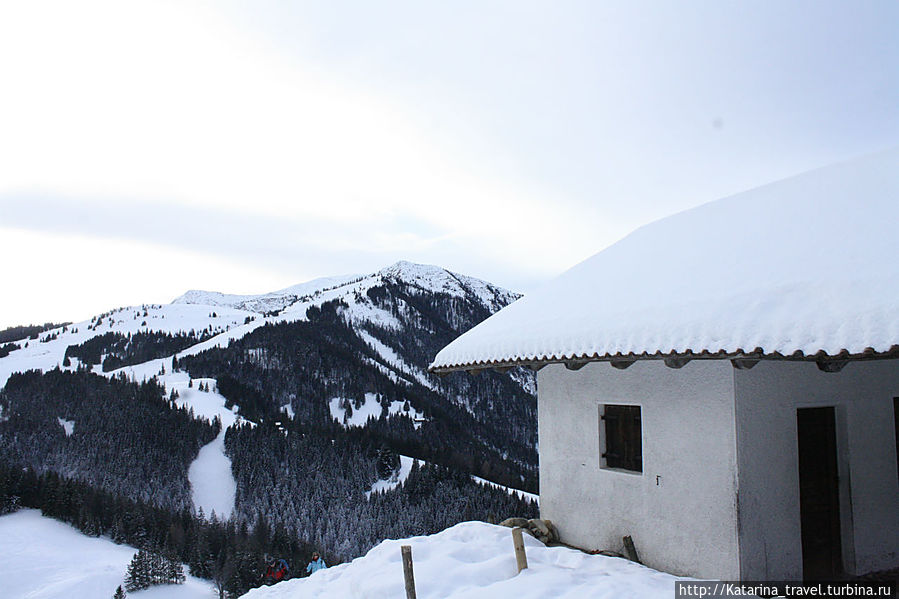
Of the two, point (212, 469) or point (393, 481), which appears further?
point (393, 481)

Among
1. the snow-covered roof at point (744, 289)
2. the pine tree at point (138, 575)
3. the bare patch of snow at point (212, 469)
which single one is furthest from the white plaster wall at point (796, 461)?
the bare patch of snow at point (212, 469)

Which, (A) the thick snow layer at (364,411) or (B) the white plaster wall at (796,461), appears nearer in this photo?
(B) the white plaster wall at (796,461)

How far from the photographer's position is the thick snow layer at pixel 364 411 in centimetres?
6203

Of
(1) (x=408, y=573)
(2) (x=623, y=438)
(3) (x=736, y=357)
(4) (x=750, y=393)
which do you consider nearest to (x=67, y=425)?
(1) (x=408, y=573)

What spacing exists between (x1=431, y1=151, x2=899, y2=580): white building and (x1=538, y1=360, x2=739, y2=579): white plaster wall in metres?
0.02

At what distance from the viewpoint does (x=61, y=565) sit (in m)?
21.4

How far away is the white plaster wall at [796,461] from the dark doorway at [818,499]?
3.5 inches

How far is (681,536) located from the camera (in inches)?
229

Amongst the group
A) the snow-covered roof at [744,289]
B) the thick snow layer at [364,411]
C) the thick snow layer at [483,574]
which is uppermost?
the snow-covered roof at [744,289]

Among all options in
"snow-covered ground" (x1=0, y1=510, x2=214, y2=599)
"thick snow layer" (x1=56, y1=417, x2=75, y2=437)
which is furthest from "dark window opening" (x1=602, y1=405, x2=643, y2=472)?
"thick snow layer" (x1=56, y1=417, x2=75, y2=437)

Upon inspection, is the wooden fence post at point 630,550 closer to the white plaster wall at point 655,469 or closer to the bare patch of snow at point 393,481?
the white plaster wall at point 655,469

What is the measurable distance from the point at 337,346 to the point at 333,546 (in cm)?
4083

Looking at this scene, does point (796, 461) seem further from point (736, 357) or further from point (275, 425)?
point (275, 425)

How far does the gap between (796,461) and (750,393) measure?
2.85 ft
